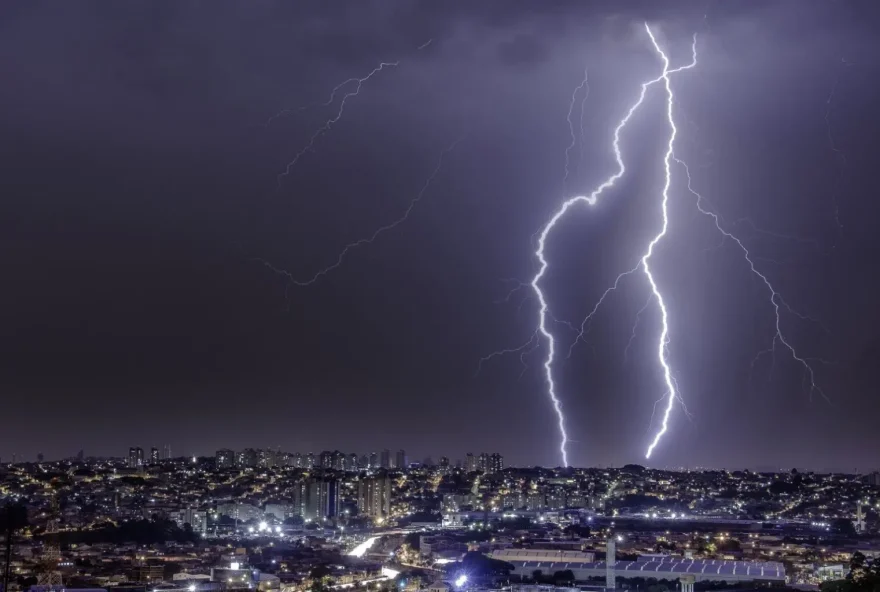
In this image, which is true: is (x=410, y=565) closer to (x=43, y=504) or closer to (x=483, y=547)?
(x=483, y=547)

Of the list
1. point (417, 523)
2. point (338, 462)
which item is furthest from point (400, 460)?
point (417, 523)

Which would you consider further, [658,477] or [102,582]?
[658,477]

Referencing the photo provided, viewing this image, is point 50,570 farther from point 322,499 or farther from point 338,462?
point 338,462

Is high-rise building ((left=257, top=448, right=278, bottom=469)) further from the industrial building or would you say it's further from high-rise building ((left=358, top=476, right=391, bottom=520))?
the industrial building

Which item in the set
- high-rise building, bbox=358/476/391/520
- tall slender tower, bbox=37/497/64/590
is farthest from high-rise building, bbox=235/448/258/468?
tall slender tower, bbox=37/497/64/590

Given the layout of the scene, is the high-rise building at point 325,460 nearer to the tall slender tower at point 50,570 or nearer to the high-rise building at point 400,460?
the high-rise building at point 400,460

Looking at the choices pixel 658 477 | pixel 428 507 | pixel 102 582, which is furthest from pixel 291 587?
pixel 658 477
